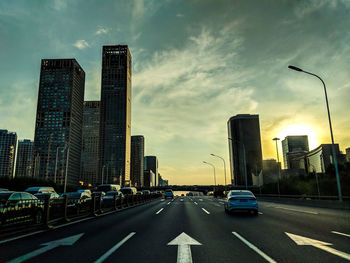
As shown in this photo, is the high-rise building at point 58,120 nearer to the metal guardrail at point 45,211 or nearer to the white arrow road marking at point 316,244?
the metal guardrail at point 45,211

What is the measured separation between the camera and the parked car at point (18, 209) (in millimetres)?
8513

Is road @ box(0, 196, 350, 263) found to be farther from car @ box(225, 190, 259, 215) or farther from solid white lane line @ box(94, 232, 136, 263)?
car @ box(225, 190, 259, 215)

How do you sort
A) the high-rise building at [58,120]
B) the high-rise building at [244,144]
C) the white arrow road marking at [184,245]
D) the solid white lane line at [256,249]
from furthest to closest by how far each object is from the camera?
the high-rise building at [58,120], the high-rise building at [244,144], the white arrow road marking at [184,245], the solid white lane line at [256,249]

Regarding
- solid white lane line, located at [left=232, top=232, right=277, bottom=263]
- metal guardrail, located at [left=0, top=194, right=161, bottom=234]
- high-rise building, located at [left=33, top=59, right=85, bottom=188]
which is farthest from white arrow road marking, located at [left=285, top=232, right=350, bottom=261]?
high-rise building, located at [left=33, top=59, right=85, bottom=188]

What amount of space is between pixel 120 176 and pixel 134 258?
190 metres

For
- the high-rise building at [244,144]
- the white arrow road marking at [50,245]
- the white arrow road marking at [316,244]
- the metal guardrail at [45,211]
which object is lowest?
the white arrow road marking at [316,244]

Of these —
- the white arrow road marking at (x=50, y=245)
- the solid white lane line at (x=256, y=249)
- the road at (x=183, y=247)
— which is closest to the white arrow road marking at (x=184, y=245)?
the road at (x=183, y=247)

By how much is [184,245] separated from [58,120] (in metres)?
201

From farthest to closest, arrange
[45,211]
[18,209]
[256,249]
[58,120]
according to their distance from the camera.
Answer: [58,120] → [45,211] → [18,209] → [256,249]

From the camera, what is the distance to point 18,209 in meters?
9.42

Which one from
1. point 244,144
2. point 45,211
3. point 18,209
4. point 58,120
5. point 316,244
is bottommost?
point 316,244

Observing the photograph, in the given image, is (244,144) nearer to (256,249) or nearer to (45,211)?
(45,211)

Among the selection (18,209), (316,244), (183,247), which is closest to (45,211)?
(18,209)

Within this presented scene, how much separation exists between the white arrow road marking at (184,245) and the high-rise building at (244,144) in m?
172
